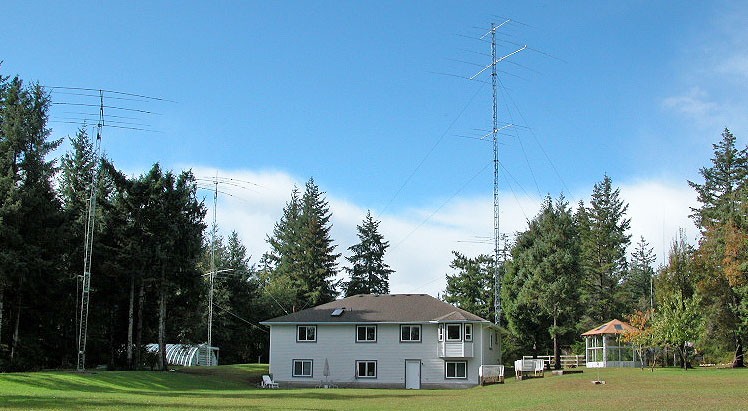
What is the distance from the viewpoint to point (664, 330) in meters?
45.8

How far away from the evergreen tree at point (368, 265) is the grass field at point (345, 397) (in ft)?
120

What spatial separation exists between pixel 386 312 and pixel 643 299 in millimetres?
37879

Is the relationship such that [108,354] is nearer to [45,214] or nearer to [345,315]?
[45,214]

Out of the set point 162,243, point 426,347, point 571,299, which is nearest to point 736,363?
point 571,299

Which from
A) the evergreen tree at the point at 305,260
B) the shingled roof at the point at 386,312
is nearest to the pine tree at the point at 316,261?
the evergreen tree at the point at 305,260

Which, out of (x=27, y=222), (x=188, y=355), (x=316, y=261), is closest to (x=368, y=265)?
(x=316, y=261)

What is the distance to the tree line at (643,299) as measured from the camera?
49.8m

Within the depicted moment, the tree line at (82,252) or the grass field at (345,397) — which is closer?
the grass field at (345,397)

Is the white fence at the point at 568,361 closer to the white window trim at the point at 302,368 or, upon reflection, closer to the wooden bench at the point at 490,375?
the wooden bench at the point at 490,375

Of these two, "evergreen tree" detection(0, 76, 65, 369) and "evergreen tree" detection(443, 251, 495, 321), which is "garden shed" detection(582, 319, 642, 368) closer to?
"evergreen tree" detection(443, 251, 495, 321)

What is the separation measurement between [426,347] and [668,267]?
1998 cm

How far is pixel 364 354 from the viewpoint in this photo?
173 ft


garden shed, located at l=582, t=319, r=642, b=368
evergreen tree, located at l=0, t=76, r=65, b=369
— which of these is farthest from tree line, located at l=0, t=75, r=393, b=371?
garden shed, located at l=582, t=319, r=642, b=368

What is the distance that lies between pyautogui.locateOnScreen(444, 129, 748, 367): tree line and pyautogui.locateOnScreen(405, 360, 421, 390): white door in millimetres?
11176
